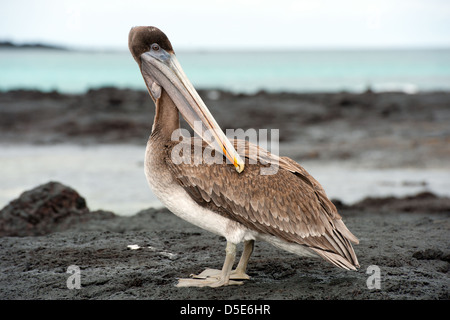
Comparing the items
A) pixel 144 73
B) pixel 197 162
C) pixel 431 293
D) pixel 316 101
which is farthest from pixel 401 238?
pixel 316 101

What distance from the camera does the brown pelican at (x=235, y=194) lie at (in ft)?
14.5


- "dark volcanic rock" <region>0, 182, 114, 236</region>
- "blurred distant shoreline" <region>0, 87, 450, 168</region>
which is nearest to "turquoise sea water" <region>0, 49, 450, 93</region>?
"blurred distant shoreline" <region>0, 87, 450, 168</region>

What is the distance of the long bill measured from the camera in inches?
183

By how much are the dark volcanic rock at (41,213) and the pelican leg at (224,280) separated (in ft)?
10.9

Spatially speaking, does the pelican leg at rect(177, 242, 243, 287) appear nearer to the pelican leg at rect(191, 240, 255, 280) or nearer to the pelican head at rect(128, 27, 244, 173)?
the pelican leg at rect(191, 240, 255, 280)

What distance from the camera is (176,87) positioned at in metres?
4.82

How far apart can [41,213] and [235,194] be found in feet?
13.9

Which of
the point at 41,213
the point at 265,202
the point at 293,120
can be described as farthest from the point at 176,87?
the point at 293,120

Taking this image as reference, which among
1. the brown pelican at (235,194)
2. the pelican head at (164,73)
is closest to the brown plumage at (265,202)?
the brown pelican at (235,194)

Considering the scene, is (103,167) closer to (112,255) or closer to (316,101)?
(112,255)

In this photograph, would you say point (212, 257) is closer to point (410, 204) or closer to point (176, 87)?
point (176, 87)

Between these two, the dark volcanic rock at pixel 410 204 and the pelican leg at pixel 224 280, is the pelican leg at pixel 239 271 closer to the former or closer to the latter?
the pelican leg at pixel 224 280

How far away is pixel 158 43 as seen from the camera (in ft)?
16.0
